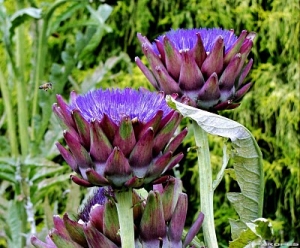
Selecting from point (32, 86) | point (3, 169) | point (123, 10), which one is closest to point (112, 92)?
point (3, 169)

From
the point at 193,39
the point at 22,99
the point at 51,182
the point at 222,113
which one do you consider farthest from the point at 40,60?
the point at 193,39

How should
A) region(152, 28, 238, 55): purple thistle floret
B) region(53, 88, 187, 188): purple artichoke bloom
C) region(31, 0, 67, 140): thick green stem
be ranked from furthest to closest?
region(31, 0, 67, 140): thick green stem < region(152, 28, 238, 55): purple thistle floret < region(53, 88, 187, 188): purple artichoke bloom

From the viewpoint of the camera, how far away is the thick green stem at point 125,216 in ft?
1.58

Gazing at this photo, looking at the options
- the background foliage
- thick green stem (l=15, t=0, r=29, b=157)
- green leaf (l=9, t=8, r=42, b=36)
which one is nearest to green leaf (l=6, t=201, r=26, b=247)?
the background foliage

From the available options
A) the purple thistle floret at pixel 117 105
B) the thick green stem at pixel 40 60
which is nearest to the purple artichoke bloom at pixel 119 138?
the purple thistle floret at pixel 117 105

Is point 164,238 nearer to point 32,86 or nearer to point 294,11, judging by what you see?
point 32,86

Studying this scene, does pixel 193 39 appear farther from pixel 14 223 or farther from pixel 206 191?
pixel 14 223

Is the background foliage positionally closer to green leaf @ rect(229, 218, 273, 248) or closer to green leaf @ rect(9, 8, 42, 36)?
green leaf @ rect(9, 8, 42, 36)

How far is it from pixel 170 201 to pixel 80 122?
0.35ft

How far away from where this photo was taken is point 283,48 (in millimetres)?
1704

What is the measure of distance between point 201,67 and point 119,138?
14 cm

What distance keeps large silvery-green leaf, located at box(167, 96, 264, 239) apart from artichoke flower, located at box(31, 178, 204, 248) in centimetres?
6

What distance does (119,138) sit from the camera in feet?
1.55

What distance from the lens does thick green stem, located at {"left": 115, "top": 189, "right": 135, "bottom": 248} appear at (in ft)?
1.58
